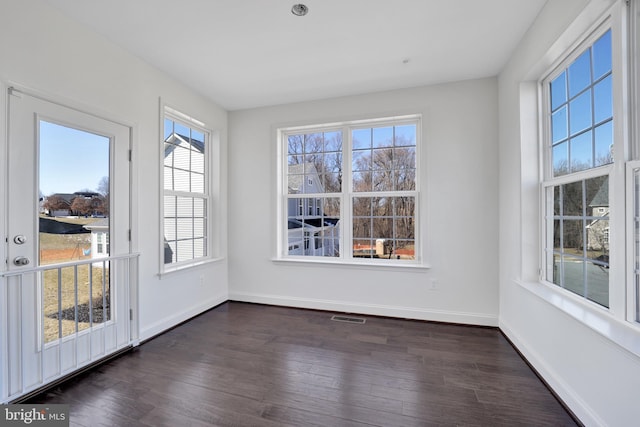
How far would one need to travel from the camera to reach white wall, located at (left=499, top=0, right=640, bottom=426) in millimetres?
1483

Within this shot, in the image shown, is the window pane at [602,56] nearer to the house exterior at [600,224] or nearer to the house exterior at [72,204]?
the house exterior at [600,224]

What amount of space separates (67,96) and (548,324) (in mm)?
4039

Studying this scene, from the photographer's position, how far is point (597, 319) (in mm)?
1668

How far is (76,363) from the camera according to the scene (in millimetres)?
2205

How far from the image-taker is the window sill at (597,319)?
140 cm

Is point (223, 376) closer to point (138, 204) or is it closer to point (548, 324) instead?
point (138, 204)

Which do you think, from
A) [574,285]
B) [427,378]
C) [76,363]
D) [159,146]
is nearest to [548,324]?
[574,285]

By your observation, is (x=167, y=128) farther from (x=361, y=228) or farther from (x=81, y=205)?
(x=361, y=228)

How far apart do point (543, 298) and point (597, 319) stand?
48cm

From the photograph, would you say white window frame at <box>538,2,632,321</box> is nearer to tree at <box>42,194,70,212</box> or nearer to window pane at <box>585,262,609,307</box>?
window pane at <box>585,262,609,307</box>

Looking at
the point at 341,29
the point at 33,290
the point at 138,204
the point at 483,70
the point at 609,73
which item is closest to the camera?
the point at 609,73

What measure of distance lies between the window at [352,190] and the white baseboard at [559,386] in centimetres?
133
